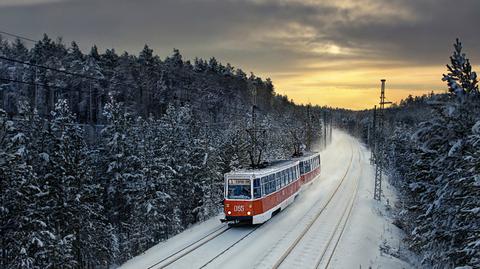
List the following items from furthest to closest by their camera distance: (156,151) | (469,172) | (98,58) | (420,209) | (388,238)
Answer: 1. (98,58)
2. (156,151)
3. (388,238)
4. (420,209)
5. (469,172)

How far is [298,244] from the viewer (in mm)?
21844

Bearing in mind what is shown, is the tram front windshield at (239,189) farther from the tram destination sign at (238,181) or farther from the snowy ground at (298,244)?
the snowy ground at (298,244)

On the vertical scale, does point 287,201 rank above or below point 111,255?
above

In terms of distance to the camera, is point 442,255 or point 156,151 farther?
point 156,151

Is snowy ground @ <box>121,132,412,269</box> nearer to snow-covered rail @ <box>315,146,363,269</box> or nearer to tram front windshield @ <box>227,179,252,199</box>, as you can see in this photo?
snow-covered rail @ <box>315,146,363,269</box>

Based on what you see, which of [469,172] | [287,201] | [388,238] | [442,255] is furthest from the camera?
[287,201]

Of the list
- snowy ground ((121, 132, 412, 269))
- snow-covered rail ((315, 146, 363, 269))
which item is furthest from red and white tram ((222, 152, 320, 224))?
snow-covered rail ((315, 146, 363, 269))

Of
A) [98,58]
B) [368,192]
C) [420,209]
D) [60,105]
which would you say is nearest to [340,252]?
[420,209]

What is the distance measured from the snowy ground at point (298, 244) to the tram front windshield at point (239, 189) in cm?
192

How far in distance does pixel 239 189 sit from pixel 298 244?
4843mm

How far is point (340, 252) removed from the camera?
20719mm

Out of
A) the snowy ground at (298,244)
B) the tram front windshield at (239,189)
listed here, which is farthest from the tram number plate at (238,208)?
the snowy ground at (298,244)

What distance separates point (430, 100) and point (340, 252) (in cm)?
879

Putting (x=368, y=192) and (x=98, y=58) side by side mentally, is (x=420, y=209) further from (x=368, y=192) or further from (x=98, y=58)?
(x=98, y=58)
